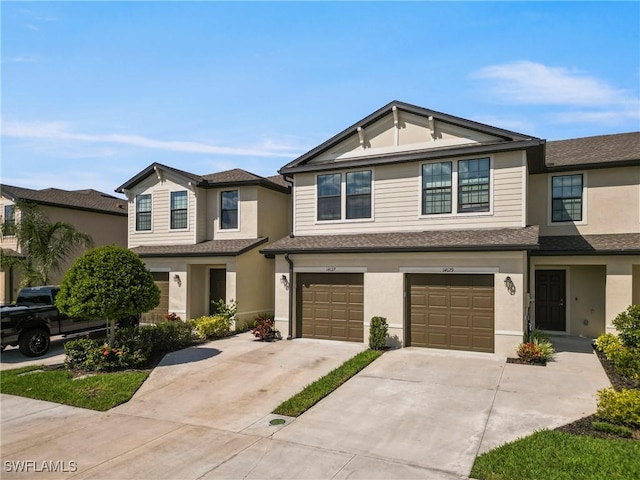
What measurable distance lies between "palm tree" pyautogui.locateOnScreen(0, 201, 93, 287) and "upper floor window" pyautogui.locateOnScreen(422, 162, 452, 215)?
17992 millimetres

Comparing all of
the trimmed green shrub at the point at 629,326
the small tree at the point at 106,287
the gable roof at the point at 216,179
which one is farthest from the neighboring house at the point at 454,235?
the small tree at the point at 106,287

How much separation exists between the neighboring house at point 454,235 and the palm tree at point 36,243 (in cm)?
1301

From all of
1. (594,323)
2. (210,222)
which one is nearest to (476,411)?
(594,323)

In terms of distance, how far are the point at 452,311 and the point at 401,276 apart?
6.08 ft

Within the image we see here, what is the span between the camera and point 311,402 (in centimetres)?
880

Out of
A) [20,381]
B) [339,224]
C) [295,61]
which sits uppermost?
[295,61]

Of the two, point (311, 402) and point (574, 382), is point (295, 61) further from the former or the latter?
point (574, 382)

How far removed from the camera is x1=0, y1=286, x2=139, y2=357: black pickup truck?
1273 cm

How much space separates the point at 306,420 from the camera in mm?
7969

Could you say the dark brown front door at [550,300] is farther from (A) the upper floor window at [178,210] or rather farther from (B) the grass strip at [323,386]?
(A) the upper floor window at [178,210]

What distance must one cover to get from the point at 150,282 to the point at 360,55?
28.7 ft

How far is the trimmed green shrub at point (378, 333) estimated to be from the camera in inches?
520

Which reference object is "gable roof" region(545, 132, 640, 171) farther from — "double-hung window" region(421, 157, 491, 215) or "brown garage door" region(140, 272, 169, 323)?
"brown garage door" region(140, 272, 169, 323)

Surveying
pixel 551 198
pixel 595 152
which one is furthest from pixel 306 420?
pixel 595 152
